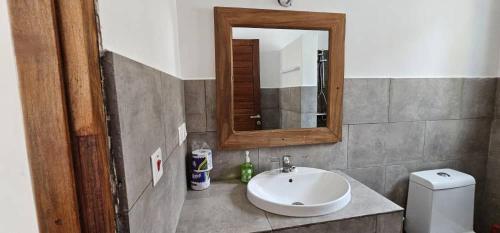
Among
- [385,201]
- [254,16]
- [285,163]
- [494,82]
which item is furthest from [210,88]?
[494,82]

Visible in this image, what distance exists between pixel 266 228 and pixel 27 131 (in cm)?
77

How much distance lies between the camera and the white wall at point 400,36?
3.89ft

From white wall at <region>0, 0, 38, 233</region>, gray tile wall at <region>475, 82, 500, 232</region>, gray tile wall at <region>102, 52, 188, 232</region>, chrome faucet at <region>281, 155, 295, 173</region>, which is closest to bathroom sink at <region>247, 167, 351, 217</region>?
chrome faucet at <region>281, 155, 295, 173</region>

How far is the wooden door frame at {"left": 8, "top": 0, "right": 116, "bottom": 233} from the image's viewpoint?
35cm

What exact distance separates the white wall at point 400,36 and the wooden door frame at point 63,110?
0.84m

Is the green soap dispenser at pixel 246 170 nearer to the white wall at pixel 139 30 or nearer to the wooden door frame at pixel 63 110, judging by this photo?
the white wall at pixel 139 30

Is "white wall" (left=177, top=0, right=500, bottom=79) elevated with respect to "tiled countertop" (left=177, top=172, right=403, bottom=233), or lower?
elevated

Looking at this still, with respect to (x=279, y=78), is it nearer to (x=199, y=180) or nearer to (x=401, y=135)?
(x=199, y=180)

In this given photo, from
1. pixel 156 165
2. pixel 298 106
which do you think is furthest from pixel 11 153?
pixel 298 106

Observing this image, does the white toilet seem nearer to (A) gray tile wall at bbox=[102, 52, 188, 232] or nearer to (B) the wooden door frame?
(A) gray tile wall at bbox=[102, 52, 188, 232]

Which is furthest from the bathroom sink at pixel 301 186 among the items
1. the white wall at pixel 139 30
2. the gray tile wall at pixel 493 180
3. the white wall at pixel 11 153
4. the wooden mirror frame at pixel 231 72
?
the gray tile wall at pixel 493 180

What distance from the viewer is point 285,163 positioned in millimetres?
1265

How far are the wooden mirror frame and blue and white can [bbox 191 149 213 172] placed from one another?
Result: 0.37ft

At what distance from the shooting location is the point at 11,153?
13.4 inches
